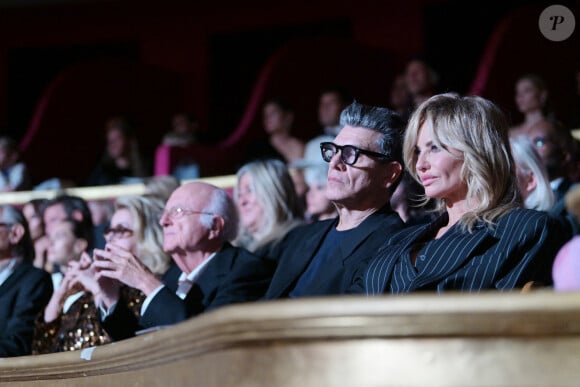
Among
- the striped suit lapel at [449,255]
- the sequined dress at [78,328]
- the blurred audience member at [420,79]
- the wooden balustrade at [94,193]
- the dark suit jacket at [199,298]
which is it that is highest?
the blurred audience member at [420,79]

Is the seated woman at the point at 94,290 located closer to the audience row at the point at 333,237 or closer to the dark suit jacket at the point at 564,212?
the audience row at the point at 333,237

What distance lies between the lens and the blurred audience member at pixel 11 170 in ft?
15.3

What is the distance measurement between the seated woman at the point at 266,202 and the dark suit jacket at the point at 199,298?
56cm

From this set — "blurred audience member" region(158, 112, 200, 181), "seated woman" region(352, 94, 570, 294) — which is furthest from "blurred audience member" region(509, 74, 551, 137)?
"seated woman" region(352, 94, 570, 294)

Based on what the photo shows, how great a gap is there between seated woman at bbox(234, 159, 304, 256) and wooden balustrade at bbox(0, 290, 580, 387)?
1560mm

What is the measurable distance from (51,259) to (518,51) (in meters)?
2.03

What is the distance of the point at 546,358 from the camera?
1.24 meters

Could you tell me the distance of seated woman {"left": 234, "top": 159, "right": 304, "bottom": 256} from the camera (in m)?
3.04

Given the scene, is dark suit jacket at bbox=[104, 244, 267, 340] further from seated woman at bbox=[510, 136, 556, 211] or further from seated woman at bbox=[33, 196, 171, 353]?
seated woman at bbox=[510, 136, 556, 211]

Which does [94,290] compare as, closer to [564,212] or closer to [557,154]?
[564,212]

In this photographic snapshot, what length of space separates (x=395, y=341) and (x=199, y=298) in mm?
1112

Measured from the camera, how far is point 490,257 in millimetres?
1772

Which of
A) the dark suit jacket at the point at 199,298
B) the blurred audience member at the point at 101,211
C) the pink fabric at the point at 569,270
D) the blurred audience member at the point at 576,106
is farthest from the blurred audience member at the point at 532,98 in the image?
the pink fabric at the point at 569,270

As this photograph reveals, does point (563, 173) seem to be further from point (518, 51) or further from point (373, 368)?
point (373, 368)
